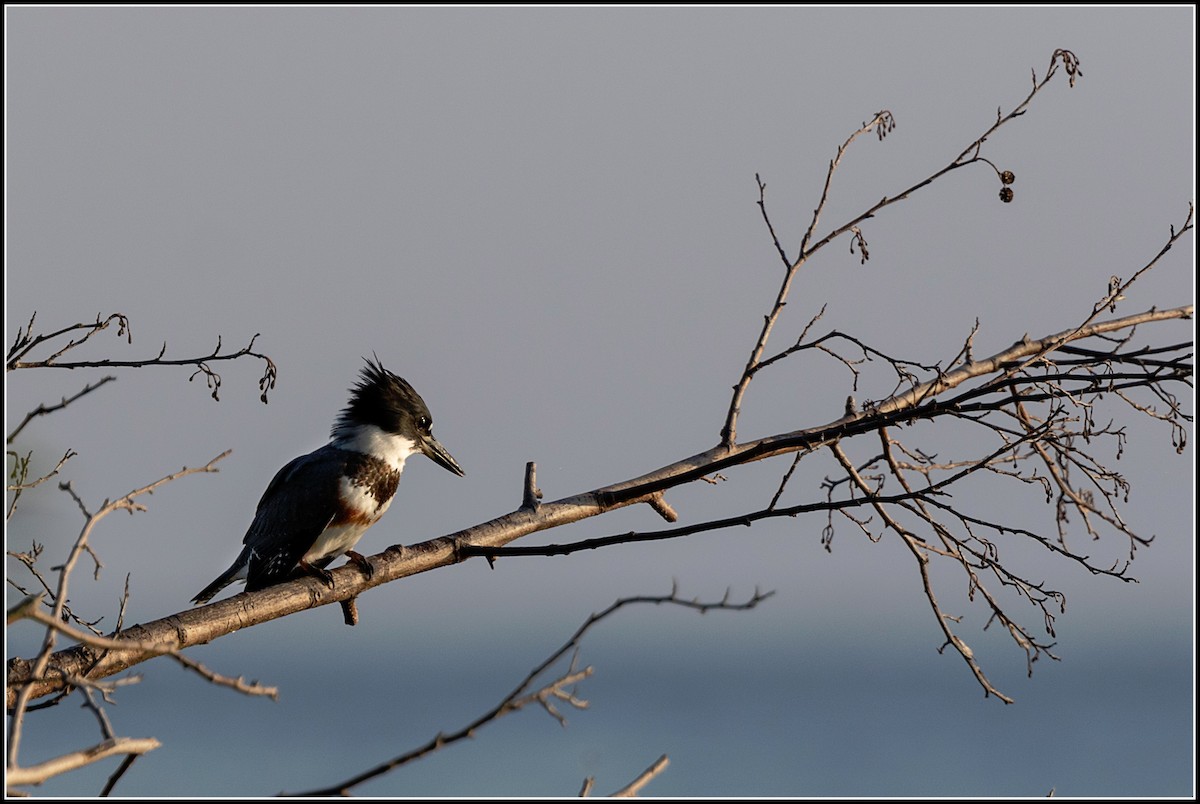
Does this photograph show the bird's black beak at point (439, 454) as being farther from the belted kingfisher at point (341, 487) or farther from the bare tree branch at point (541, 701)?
the bare tree branch at point (541, 701)

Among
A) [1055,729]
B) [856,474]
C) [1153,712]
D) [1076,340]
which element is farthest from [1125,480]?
[1153,712]

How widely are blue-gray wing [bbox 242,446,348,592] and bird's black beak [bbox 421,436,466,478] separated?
1.20ft

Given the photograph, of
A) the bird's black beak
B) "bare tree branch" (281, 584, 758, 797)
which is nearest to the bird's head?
the bird's black beak

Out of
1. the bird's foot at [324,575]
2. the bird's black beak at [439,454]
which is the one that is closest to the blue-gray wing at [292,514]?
the bird's foot at [324,575]

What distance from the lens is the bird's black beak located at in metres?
5.55

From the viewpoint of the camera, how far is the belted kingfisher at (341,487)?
15.6 feet

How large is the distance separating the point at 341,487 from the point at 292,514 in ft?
0.79

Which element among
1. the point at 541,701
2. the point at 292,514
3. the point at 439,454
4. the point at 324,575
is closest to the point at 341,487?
the point at 292,514

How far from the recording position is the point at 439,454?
5.60 m

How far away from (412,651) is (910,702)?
46.7 m

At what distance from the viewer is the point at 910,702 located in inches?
2522

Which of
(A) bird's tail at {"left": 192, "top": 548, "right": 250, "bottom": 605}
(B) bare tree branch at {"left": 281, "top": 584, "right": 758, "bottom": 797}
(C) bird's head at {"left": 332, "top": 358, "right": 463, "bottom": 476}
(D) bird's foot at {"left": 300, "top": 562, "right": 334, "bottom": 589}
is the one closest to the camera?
(B) bare tree branch at {"left": 281, "top": 584, "right": 758, "bottom": 797}

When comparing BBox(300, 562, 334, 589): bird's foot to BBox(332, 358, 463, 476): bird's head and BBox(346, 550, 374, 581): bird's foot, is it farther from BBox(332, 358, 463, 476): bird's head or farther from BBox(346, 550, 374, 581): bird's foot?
BBox(332, 358, 463, 476): bird's head

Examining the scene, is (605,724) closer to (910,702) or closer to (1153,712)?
(910,702)
